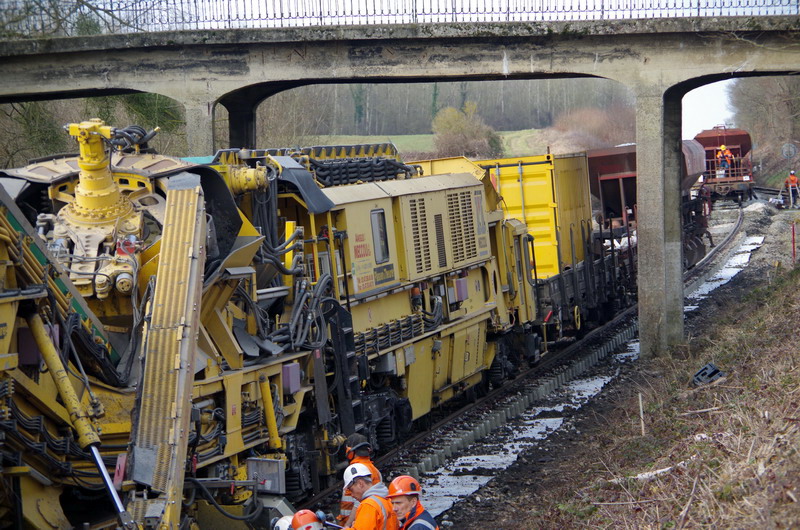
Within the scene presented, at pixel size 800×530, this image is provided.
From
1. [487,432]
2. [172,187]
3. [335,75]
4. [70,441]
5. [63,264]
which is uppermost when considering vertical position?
[335,75]

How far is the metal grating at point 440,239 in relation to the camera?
14.6 metres

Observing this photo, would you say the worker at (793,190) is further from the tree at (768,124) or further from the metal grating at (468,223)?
the metal grating at (468,223)

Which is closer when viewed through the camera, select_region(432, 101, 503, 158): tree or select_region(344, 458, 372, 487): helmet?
select_region(344, 458, 372, 487): helmet

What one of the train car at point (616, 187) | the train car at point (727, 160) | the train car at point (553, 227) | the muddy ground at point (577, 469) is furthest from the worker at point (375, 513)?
the train car at point (727, 160)

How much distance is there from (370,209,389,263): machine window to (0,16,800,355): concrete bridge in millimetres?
7292

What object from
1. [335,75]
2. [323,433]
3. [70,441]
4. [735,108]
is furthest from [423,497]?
[735,108]

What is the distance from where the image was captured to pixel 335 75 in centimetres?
2005

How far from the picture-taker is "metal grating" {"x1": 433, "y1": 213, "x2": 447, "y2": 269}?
47.9ft

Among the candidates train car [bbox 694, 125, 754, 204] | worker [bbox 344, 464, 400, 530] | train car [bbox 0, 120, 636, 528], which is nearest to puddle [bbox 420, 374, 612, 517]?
train car [bbox 0, 120, 636, 528]

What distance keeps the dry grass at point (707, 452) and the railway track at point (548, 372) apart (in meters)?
2.35

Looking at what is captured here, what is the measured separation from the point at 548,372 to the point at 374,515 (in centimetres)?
1363

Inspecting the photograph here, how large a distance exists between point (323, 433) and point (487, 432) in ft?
15.5

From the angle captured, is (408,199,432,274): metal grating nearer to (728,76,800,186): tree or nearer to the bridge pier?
the bridge pier

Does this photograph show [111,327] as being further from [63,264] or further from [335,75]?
[335,75]
